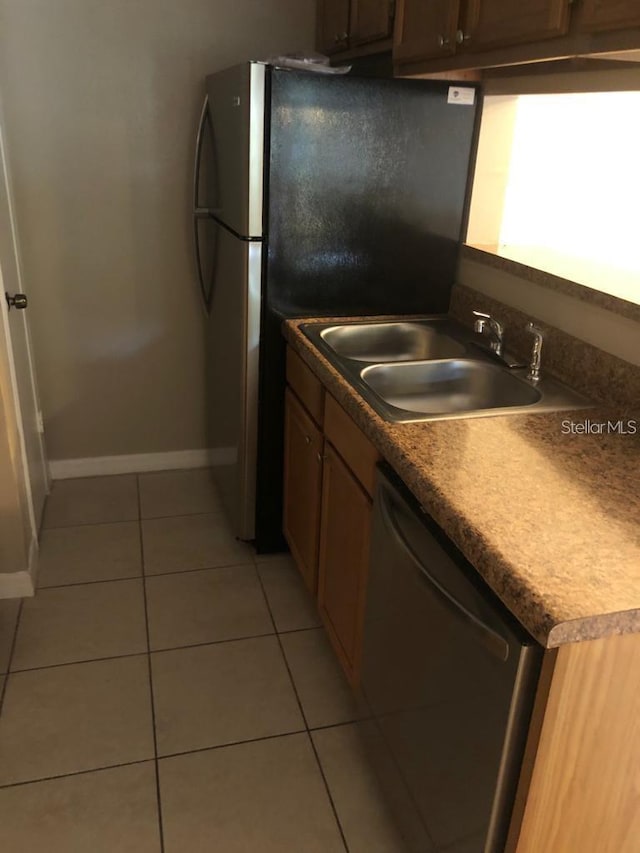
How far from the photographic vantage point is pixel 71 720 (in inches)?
76.4

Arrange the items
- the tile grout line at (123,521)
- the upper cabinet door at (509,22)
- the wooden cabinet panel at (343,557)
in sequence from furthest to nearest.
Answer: the tile grout line at (123,521)
the wooden cabinet panel at (343,557)
the upper cabinet door at (509,22)

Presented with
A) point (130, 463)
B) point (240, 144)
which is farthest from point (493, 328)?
point (130, 463)

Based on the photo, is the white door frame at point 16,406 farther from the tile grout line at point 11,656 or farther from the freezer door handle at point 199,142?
the freezer door handle at point 199,142

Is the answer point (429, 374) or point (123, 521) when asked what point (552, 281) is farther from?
A: point (123, 521)

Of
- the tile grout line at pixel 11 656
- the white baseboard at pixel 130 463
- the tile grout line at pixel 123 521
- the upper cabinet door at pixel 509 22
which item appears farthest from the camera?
the white baseboard at pixel 130 463

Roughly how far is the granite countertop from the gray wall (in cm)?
156

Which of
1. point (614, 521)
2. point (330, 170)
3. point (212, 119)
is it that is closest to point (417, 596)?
point (614, 521)

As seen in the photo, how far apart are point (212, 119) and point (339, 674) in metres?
1.92

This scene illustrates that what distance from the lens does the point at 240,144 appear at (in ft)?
7.14

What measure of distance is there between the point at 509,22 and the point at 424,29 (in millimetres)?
454

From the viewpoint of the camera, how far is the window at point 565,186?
1874 mm

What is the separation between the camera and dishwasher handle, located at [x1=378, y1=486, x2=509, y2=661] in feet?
3.62

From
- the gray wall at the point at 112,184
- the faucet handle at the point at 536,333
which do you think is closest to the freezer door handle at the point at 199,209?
the gray wall at the point at 112,184

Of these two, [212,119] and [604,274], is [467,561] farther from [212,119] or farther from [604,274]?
[212,119]
